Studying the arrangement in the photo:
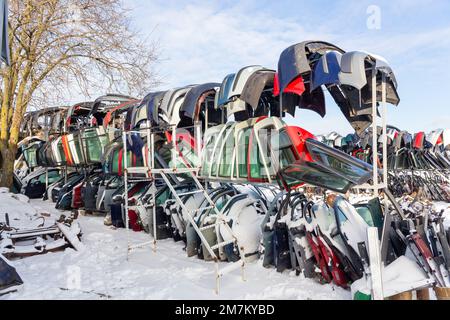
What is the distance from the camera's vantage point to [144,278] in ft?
16.0

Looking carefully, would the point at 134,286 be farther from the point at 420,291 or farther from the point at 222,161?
the point at 420,291

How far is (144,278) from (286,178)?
2.50 m

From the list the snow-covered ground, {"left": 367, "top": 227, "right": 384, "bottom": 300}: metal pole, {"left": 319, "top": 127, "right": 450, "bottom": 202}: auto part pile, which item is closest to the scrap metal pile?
{"left": 367, "top": 227, "right": 384, "bottom": 300}: metal pole

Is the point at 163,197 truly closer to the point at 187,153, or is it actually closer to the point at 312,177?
the point at 187,153

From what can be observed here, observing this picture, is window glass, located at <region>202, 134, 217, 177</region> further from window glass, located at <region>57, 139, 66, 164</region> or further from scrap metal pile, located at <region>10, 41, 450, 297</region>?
window glass, located at <region>57, 139, 66, 164</region>

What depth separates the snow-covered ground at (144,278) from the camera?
13.8 feet

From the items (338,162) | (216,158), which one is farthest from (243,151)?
(338,162)

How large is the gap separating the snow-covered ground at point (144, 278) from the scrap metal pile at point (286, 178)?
265 mm

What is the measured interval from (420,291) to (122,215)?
21.2 feet

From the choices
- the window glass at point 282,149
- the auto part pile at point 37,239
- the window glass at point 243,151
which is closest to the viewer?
the window glass at point 282,149

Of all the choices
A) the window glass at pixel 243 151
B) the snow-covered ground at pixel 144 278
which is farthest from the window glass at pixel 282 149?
the snow-covered ground at pixel 144 278

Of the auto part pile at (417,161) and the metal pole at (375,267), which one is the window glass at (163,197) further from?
the auto part pile at (417,161)
